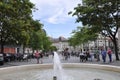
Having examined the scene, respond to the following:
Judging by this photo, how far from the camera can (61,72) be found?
2039cm

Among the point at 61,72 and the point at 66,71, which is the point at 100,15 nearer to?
the point at 66,71

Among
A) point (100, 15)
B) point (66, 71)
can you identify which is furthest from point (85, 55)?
point (66, 71)

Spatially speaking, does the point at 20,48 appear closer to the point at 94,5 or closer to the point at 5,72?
the point at 94,5

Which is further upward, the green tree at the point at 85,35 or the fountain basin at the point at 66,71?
the green tree at the point at 85,35

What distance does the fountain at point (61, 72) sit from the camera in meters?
18.8

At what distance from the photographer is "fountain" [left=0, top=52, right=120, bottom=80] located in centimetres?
1877

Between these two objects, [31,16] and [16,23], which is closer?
[16,23]

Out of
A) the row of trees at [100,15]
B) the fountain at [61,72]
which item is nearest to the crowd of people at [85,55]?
the row of trees at [100,15]

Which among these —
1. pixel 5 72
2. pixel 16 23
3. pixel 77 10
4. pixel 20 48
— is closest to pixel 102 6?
pixel 77 10

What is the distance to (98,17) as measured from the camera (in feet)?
123

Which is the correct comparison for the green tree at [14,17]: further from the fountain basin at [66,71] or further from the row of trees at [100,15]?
the fountain basin at [66,71]

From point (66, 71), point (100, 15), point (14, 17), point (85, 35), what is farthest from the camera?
point (85, 35)

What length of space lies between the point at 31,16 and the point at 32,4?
258 centimetres

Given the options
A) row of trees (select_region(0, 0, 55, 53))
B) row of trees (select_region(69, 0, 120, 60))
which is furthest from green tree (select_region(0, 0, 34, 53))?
row of trees (select_region(69, 0, 120, 60))
